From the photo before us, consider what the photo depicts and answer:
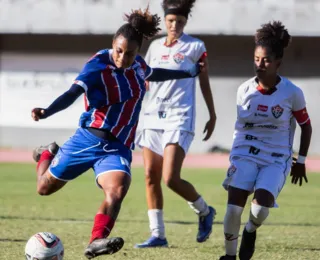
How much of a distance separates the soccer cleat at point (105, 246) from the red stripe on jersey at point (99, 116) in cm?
115

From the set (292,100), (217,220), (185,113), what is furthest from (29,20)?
(292,100)

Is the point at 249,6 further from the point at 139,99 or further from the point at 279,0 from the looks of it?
the point at 139,99

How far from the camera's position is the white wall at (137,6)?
24.2 metres

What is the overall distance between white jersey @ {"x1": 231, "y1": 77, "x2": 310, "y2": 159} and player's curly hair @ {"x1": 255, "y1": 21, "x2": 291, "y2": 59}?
0.28 m

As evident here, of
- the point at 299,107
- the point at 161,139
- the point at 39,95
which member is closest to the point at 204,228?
the point at 161,139

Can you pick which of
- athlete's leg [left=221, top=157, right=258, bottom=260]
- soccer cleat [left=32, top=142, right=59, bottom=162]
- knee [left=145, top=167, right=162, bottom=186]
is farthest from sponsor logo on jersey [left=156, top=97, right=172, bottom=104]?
athlete's leg [left=221, top=157, right=258, bottom=260]

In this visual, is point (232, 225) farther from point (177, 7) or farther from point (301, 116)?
point (177, 7)

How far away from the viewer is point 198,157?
77.6 ft

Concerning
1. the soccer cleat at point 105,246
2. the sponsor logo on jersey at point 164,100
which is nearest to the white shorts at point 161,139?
the sponsor logo on jersey at point 164,100

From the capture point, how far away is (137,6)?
2486 cm

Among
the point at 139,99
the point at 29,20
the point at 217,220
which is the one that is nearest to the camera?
the point at 139,99

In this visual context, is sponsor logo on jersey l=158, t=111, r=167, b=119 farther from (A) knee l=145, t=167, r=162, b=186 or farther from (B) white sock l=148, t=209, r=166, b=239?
(B) white sock l=148, t=209, r=166, b=239

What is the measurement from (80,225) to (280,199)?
491cm

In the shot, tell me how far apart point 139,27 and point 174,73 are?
2.69 feet
